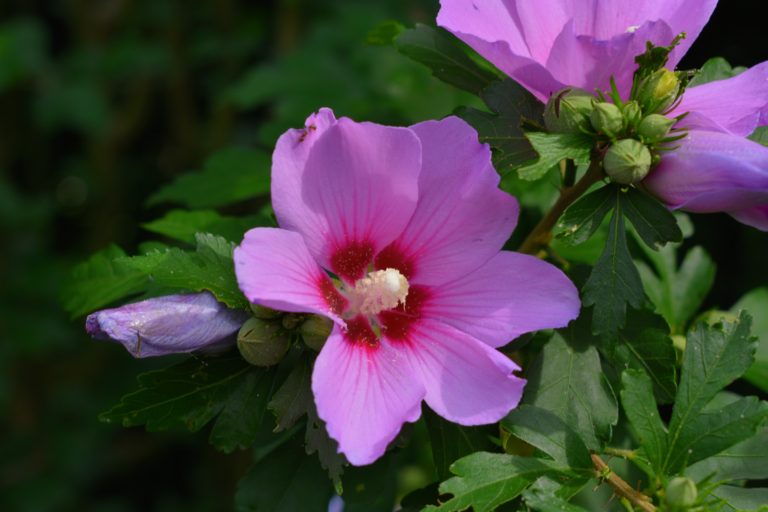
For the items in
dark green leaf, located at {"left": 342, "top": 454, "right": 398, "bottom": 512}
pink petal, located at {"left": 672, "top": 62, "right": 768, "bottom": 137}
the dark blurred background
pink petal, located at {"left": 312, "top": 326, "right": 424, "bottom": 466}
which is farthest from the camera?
the dark blurred background

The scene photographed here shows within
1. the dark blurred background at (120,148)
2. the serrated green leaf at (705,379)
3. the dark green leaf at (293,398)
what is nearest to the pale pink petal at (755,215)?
the serrated green leaf at (705,379)

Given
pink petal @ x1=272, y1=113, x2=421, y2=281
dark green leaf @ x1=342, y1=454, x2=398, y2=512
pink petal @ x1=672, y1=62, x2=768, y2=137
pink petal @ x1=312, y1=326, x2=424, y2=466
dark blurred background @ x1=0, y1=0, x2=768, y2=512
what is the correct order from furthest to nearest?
dark blurred background @ x1=0, y1=0, x2=768, y2=512 → dark green leaf @ x1=342, y1=454, x2=398, y2=512 → pink petal @ x1=672, y1=62, x2=768, y2=137 → pink petal @ x1=272, y1=113, x2=421, y2=281 → pink petal @ x1=312, y1=326, x2=424, y2=466

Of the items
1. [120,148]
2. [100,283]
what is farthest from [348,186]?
[120,148]

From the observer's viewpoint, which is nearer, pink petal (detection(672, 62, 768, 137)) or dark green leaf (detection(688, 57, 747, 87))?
pink petal (detection(672, 62, 768, 137))

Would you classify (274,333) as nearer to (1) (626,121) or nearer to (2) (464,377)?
(2) (464,377)

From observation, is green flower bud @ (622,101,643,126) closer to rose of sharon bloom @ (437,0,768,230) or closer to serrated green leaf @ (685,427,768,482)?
rose of sharon bloom @ (437,0,768,230)

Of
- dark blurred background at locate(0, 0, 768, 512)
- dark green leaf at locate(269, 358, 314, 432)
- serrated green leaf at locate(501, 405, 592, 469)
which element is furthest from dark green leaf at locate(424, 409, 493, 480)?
Answer: dark blurred background at locate(0, 0, 768, 512)

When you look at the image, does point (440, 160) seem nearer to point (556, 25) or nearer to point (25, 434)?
point (556, 25)
